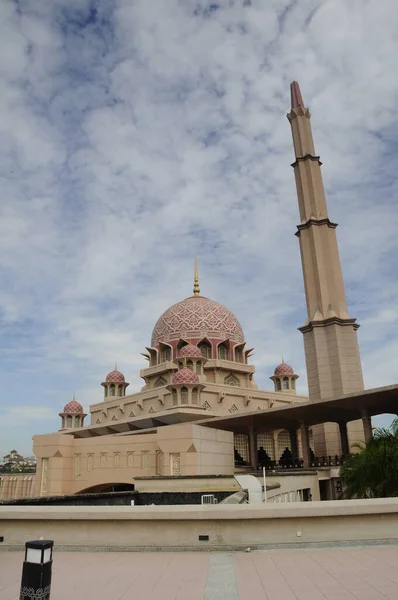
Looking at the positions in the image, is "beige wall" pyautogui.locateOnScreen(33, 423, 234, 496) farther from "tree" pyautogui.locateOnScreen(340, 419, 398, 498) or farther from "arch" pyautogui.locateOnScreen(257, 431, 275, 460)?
"tree" pyautogui.locateOnScreen(340, 419, 398, 498)

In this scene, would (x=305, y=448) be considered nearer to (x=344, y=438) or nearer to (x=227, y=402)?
(x=344, y=438)

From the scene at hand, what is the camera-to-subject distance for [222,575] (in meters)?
5.11

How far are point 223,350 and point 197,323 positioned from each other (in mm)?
3220

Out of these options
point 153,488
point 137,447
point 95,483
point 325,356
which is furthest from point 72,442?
point 325,356

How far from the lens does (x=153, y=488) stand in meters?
17.6

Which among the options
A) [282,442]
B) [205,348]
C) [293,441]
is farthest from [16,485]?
[293,441]

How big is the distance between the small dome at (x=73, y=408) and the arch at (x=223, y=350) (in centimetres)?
1308

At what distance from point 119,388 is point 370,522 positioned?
3805cm

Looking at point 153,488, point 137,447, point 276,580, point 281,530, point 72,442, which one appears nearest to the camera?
point 276,580

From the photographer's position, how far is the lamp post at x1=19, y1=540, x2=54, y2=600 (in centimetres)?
343

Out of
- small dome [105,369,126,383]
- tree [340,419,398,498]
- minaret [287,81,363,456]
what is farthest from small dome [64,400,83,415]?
tree [340,419,398,498]

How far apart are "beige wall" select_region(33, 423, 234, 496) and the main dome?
Answer: 13.4 metres

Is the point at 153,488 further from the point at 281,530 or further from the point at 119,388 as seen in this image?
the point at 119,388

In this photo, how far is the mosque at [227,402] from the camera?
2498 centimetres
